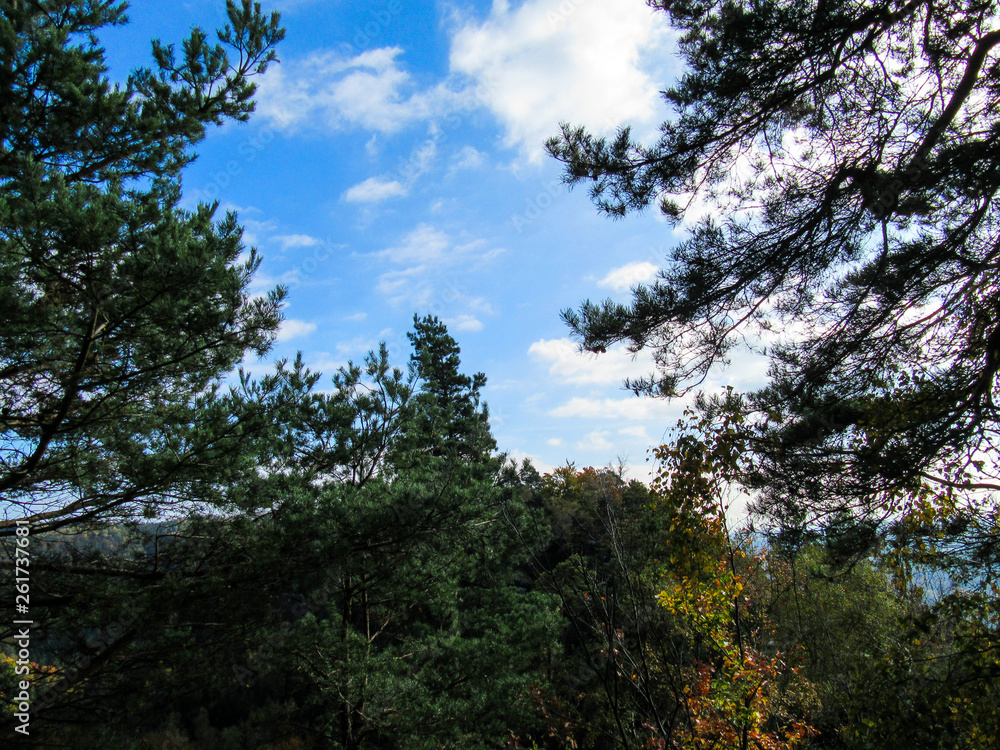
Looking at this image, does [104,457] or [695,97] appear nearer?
[695,97]

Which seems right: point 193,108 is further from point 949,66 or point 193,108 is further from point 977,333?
point 977,333

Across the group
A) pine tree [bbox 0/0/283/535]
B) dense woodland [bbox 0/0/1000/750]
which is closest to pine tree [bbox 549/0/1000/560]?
dense woodland [bbox 0/0/1000/750]

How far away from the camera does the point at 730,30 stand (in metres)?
3.26

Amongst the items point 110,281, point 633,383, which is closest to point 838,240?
point 633,383

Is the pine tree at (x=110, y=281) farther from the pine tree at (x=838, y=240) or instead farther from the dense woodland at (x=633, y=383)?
the pine tree at (x=838, y=240)

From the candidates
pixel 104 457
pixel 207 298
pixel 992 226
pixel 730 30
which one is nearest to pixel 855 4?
pixel 730 30

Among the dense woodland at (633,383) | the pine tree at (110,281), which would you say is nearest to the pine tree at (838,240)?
the dense woodland at (633,383)

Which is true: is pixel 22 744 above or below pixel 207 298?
below

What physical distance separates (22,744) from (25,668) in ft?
2.00

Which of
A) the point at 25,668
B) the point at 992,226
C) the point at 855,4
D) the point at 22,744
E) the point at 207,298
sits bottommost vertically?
the point at 22,744

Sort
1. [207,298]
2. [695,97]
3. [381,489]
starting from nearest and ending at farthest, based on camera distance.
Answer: [695,97] → [207,298] → [381,489]

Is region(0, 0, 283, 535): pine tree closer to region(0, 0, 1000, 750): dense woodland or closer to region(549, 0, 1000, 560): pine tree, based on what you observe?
region(0, 0, 1000, 750): dense woodland

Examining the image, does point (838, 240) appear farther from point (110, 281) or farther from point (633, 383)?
point (110, 281)

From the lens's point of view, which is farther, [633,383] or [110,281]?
[633,383]
